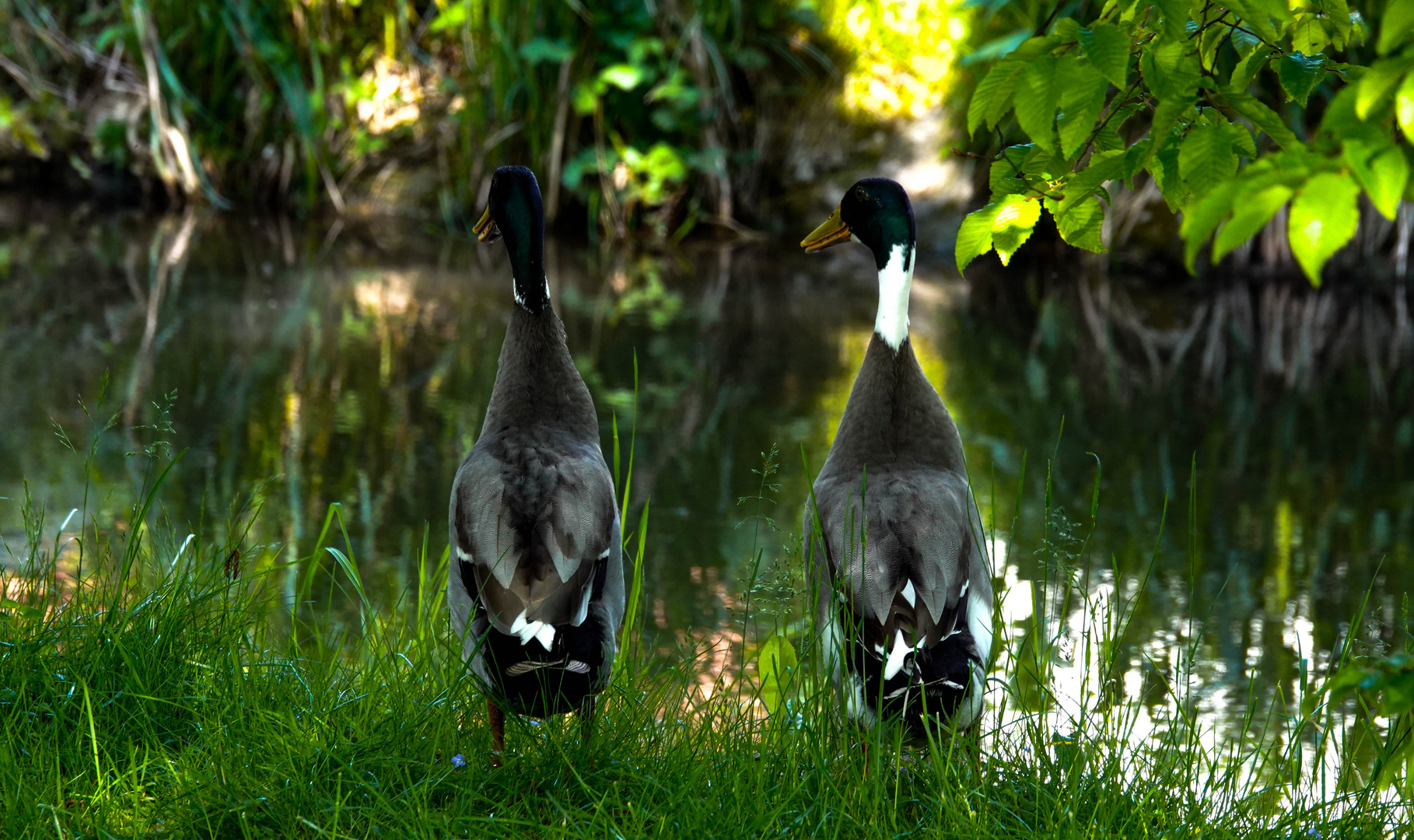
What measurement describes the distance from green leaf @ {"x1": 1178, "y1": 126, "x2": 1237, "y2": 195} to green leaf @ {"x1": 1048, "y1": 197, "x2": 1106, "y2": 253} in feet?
1.00

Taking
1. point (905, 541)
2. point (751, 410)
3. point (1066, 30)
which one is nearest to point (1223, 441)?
point (751, 410)

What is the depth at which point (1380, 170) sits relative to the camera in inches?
56.1

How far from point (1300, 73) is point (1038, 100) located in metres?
0.47

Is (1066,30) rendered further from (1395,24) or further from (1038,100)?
(1395,24)

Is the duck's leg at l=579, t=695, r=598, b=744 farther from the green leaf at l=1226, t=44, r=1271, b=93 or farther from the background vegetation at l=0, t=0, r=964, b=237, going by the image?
the background vegetation at l=0, t=0, r=964, b=237

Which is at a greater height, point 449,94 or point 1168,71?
point 449,94

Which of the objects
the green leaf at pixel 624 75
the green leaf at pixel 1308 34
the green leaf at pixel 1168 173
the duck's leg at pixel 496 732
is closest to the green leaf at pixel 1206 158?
the green leaf at pixel 1168 173

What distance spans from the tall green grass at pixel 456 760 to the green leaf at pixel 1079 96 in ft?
3.14

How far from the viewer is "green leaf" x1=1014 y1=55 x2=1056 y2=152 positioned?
1.91 meters

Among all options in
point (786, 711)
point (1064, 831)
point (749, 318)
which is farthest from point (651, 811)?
point (749, 318)

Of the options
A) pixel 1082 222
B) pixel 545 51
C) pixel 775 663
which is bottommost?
pixel 775 663

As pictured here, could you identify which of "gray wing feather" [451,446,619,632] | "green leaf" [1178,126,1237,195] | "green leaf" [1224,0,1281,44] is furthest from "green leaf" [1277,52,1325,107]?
"gray wing feather" [451,446,619,632]

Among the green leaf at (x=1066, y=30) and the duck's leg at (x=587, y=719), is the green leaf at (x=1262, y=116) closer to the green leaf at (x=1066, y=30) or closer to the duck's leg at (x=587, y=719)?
the green leaf at (x=1066, y=30)

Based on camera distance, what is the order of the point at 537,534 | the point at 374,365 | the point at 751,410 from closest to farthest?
the point at 537,534 < the point at 751,410 < the point at 374,365
